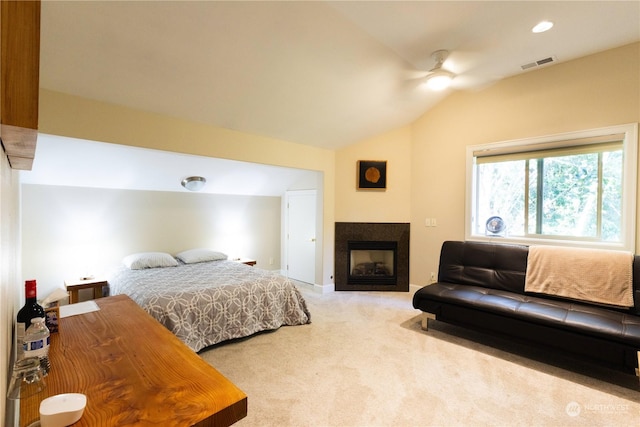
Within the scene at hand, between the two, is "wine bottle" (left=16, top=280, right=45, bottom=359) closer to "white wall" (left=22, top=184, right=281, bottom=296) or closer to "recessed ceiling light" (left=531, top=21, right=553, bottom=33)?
"white wall" (left=22, top=184, right=281, bottom=296)

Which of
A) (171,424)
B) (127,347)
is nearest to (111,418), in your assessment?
(171,424)

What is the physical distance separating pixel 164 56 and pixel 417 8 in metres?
2.00

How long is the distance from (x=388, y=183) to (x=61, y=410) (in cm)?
458

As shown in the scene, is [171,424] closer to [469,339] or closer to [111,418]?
[111,418]

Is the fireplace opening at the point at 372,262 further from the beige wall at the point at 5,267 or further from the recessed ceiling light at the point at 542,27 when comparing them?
the beige wall at the point at 5,267

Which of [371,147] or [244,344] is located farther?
[371,147]

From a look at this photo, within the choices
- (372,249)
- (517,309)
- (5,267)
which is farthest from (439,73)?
(5,267)

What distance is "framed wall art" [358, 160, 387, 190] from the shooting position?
15.9 ft

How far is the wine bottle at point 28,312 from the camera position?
3.82ft

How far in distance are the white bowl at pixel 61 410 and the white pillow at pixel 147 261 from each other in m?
3.32

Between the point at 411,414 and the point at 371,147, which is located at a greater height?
the point at 371,147

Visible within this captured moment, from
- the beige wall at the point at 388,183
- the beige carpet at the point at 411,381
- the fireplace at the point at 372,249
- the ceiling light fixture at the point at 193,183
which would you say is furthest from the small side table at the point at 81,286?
the beige wall at the point at 388,183

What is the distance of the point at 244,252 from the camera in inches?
208

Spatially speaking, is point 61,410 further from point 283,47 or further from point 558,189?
point 558,189
